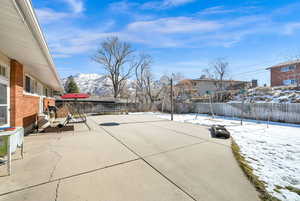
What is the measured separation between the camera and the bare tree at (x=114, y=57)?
24781 mm

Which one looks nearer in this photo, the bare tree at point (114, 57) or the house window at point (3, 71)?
the house window at point (3, 71)

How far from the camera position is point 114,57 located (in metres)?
25.3

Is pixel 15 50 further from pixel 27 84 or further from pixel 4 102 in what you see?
pixel 27 84

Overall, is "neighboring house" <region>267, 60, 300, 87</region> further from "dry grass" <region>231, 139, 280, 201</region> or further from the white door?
the white door

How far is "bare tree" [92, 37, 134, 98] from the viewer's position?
24.8m

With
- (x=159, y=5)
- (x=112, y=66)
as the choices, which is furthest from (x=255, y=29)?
(x=112, y=66)

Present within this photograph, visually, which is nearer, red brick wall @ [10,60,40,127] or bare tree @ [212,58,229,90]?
red brick wall @ [10,60,40,127]

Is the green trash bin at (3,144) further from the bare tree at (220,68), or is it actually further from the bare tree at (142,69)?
the bare tree at (220,68)

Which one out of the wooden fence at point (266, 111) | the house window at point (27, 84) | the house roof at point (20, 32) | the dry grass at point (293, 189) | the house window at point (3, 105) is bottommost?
the dry grass at point (293, 189)

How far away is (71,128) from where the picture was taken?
19.0 feet

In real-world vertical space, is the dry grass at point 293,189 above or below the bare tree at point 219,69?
below

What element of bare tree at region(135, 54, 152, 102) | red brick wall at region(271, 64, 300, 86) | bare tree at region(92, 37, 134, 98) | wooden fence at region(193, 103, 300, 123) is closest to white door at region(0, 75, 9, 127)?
wooden fence at region(193, 103, 300, 123)

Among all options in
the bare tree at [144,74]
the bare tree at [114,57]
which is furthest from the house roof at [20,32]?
the bare tree at [144,74]

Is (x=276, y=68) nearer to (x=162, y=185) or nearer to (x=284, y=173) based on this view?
(x=284, y=173)
